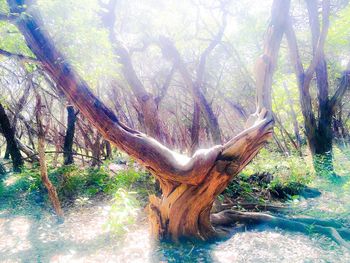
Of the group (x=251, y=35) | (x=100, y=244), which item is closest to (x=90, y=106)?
(x=100, y=244)

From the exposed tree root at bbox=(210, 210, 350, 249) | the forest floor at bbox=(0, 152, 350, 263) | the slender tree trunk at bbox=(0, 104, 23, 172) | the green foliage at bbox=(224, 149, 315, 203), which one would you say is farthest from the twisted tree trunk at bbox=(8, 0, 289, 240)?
the slender tree trunk at bbox=(0, 104, 23, 172)

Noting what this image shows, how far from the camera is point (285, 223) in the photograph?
461 cm

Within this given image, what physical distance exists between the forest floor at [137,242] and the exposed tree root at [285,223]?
0.44ft

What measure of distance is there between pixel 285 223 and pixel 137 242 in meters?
2.49

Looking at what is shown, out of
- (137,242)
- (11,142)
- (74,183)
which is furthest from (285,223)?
(11,142)

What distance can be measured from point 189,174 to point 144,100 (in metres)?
3.02

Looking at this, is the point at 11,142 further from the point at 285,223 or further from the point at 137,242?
the point at 285,223

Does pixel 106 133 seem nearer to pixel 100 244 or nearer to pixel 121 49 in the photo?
pixel 100 244

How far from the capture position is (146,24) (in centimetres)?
853

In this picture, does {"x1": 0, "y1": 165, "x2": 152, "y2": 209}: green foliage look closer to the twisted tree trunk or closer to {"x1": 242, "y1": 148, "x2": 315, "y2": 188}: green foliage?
the twisted tree trunk

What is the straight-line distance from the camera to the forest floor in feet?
12.1

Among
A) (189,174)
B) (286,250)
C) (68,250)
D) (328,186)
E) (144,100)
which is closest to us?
(189,174)

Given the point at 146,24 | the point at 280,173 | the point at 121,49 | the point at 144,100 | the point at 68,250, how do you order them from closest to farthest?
the point at 68,250
the point at 144,100
the point at 121,49
the point at 280,173
the point at 146,24

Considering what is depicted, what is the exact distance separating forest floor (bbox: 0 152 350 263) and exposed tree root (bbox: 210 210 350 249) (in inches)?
5.3
